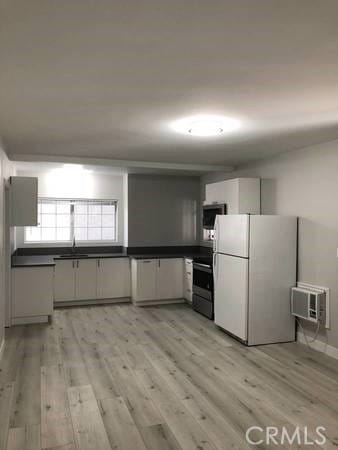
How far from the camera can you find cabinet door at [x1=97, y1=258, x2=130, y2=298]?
6.36 meters

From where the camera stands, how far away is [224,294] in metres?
4.71

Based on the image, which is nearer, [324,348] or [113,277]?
[324,348]

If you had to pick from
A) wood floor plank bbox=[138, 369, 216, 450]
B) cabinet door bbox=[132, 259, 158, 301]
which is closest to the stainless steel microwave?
cabinet door bbox=[132, 259, 158, 301]

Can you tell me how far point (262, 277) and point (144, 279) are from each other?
2.45m

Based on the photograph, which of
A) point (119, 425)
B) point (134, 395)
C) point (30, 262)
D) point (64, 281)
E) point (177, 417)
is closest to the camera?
point (119, 425)

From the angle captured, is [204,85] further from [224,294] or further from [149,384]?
[224,294]

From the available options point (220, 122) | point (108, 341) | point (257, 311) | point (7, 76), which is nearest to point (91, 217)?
point (108, 341)

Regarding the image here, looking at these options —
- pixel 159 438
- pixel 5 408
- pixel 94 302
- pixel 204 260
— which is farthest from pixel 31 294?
pixel 159 438

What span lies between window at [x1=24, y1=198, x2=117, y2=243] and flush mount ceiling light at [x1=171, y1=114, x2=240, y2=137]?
3.76 m

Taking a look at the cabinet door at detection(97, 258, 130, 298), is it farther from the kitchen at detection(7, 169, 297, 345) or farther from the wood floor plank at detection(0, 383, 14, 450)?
the wood floor plank at detection(0, 383, 14, 450)

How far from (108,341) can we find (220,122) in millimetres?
2880

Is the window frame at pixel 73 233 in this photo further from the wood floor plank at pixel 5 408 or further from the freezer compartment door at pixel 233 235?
the wood floor plank at pixel 5 408

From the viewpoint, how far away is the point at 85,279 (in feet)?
20.5

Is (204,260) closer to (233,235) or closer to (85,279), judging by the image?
(233,235)
